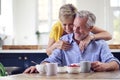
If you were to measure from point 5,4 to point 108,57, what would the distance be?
466cm

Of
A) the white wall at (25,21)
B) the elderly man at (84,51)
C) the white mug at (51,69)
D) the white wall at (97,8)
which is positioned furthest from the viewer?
the white wall at (25,21)

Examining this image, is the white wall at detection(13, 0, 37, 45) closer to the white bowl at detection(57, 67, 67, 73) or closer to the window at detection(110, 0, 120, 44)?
the window at detection(110, 0, 120, 44)

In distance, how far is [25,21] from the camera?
24.0 feet

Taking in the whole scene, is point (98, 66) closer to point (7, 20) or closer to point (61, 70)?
point (61, 70)

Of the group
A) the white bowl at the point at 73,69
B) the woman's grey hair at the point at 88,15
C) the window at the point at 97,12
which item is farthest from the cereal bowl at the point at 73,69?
the window at the point at 97,12

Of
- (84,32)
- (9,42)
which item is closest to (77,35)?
(84,32)

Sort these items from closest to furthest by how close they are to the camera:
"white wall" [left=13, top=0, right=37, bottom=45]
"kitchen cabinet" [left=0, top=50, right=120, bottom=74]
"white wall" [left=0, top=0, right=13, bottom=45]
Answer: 1. "kitchen cabinet" [left=0, top=50, right=120, bottom=74]
2. "white wall" [left=0, top=0, right=13, bottom=45]
3. "white wall" [left=13, top=0, right=37, bottom=45]

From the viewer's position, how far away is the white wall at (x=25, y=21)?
7.24m

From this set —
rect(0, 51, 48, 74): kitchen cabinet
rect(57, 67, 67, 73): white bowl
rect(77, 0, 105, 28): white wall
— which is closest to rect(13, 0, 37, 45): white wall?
rect(77, 0, 105, 28): white wall

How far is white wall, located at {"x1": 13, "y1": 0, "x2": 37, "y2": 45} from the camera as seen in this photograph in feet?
23.8

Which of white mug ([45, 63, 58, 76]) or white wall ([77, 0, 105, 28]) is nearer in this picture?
white mug ([45, 63, 58, 76])

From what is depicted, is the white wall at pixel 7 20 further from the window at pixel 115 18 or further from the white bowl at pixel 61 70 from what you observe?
the white bowl at pixel 61 70

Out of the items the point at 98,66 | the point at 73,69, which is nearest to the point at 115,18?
the point at 98,66

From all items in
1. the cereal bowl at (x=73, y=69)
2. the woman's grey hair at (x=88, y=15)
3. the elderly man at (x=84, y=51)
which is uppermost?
the woman's grey hair at (x=88, y=15)
